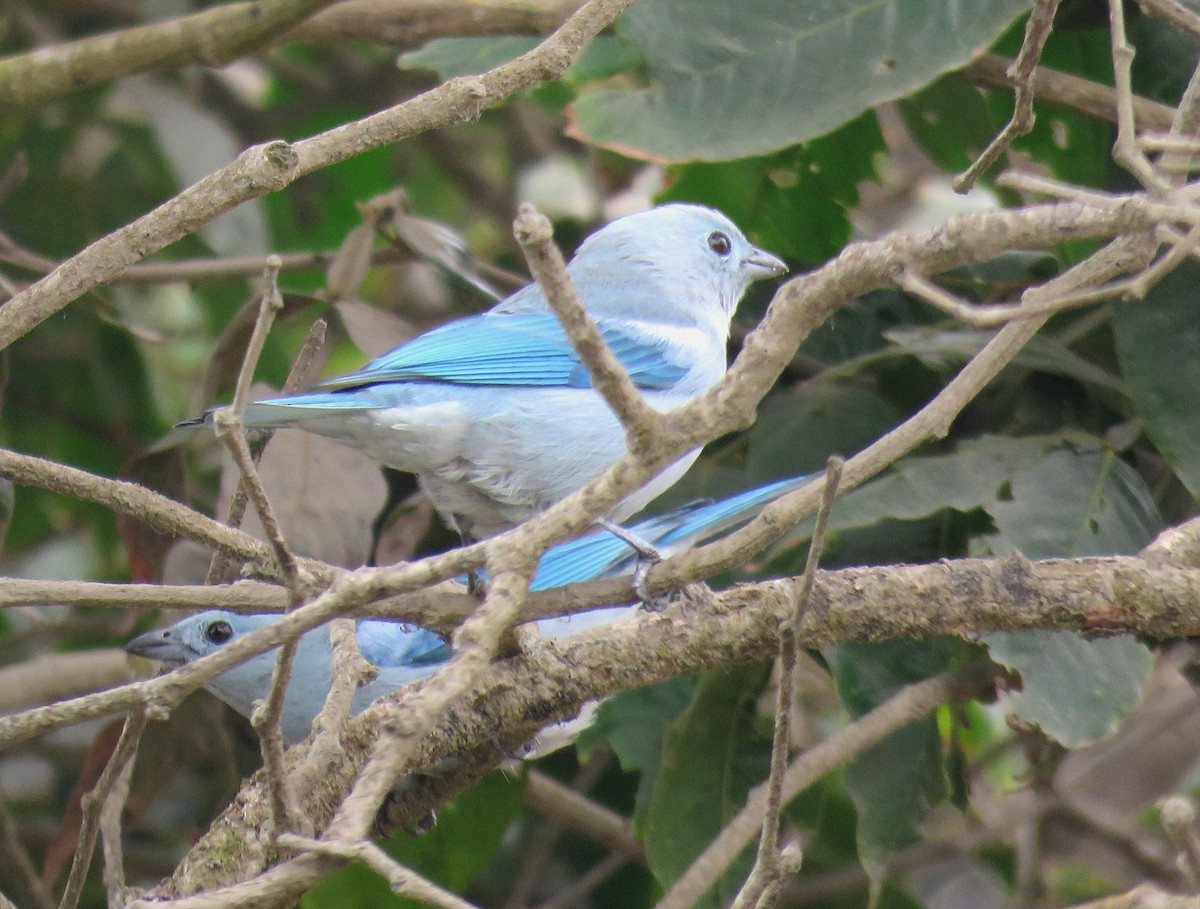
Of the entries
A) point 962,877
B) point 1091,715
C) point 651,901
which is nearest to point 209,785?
point 651,901

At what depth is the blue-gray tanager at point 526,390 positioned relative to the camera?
3.27 m

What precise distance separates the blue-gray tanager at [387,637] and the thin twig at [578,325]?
155 cm

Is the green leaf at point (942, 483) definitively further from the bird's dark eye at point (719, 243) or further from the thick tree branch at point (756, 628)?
the bird's dark eye at point (719, 243)

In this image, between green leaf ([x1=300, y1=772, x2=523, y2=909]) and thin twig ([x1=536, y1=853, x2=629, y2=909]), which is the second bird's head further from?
thin twig ([x1=536, y1=853, x2=629, y2=909])

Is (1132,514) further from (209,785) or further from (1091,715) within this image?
(209,785)

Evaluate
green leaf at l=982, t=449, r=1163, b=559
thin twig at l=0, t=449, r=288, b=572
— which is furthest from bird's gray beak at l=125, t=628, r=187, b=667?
green leaf at l=982, t=449, r=1163, b=559

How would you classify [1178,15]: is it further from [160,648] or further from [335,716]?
[160,648]

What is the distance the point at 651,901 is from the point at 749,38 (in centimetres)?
A: 256

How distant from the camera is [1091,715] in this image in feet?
9.50

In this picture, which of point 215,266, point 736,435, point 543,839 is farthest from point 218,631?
point 736,435

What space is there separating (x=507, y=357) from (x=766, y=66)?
0.93m

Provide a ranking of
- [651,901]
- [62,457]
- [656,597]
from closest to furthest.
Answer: [656,597]
[651,901]
[62,457]

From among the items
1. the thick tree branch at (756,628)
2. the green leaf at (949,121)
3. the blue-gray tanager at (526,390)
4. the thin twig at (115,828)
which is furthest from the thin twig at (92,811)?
the green leaf at (949,121)

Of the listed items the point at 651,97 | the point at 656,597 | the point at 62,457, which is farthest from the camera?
the point at 62,457
